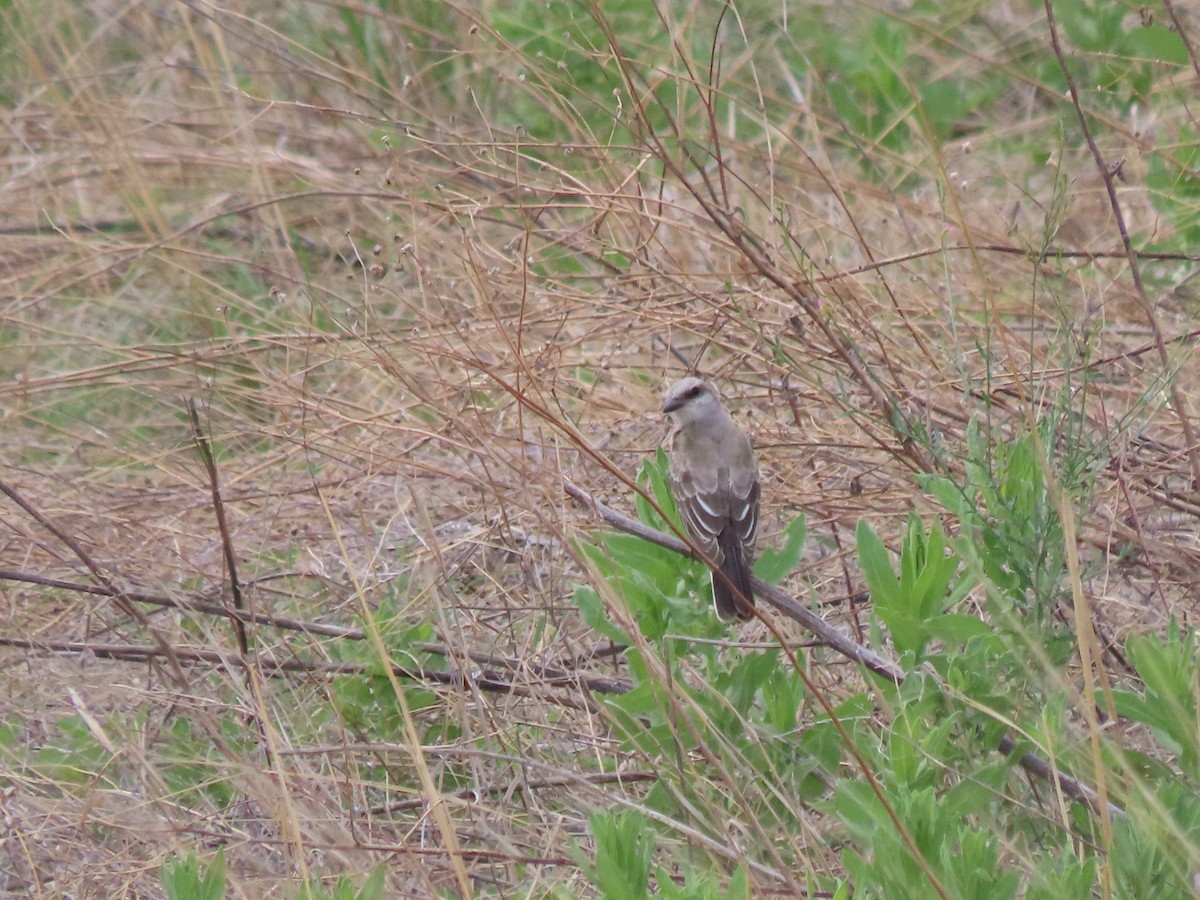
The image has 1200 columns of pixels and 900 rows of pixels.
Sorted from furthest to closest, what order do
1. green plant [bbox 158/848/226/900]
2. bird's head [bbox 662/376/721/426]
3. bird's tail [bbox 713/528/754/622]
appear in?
bird's head [bbox 662/376/721/426]
bird's tail [bbox 713/528/754/622]
green plant [bbox 158/848/226/900]

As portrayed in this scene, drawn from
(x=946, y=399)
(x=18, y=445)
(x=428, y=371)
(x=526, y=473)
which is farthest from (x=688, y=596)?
(x=18, y=445)

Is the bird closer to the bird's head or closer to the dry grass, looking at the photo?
the bird's head

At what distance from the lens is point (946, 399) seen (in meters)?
4.94

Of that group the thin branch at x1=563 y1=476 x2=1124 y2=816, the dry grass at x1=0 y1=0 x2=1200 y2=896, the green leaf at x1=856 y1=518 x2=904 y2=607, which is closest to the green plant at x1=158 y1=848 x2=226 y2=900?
the dry grass at x1=0 y1=0 x2=1200 y2=896

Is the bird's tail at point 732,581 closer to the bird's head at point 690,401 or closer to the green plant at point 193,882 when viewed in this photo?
the bird's head at point 690,401

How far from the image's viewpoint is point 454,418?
12.8ft

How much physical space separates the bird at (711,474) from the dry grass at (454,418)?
217 millimetres

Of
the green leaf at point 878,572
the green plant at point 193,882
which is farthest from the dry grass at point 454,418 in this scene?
the green leaf at point 878,572

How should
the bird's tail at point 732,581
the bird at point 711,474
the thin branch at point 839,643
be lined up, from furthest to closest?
the bird at point 711,474
the bird's tail at point 732,581
the thin branch at point 839,643

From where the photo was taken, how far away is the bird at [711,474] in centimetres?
454

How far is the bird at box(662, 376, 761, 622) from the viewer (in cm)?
454

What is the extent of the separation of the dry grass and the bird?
0.22m

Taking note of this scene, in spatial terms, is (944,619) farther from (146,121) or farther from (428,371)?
(146,121)

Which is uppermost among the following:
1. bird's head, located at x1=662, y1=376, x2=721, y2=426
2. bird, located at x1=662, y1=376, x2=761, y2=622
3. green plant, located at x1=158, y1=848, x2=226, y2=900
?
green plant, located at x1=158, y1=848, x2=226, y2=900
